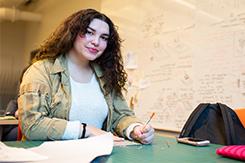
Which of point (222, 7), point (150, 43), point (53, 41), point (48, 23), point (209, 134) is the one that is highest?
point (48, 23)

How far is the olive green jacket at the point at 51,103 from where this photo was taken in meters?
1.04

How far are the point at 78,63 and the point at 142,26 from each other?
1445 mm

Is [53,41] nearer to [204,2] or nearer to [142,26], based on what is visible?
[204,2]

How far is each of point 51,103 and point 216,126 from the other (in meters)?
0.71

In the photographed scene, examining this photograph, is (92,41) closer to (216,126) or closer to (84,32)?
(84,32)

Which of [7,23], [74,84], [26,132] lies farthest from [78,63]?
[7,23]

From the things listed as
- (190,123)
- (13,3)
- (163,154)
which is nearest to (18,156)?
(163,154)

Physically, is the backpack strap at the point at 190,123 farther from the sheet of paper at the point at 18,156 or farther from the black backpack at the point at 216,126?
the sheet of paper at the point at 18,156

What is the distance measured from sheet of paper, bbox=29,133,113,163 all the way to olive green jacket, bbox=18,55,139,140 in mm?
196

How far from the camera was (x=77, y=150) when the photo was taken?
80 centimetres

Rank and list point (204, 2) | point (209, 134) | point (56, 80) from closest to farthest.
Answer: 1. point (56, 80)
2. point (209, 134)
3. point (204, 2)

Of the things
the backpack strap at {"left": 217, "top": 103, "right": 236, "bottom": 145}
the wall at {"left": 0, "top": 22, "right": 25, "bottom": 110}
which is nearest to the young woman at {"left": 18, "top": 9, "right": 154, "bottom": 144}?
the backpack strap at {"left": 217, "top": 103, "right": 236, "bottom": 145}

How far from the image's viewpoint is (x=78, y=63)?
1.35 metres

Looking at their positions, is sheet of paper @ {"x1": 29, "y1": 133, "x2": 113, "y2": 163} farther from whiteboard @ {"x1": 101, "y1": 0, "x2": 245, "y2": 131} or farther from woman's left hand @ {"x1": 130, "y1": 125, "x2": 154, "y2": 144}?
whiteboard @ {"x1": 101, "y1": 0, "x2": 245, "y2": 131}
